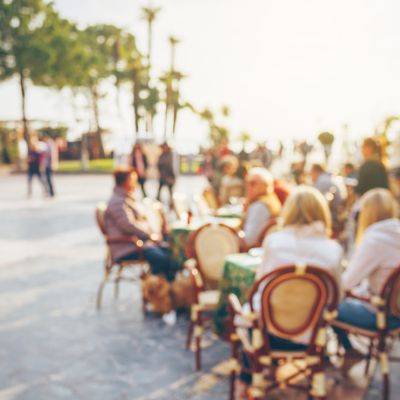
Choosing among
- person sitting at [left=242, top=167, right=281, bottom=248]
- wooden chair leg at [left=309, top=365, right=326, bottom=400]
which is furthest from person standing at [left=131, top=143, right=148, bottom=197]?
wooden chair leg at [left=309, top=365, right=326, bottom=400]

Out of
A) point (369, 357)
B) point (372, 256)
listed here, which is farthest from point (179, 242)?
point (372, 256)

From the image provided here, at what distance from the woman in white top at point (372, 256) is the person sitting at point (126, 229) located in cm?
233

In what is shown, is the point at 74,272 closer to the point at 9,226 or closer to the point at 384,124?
the point at 9,226

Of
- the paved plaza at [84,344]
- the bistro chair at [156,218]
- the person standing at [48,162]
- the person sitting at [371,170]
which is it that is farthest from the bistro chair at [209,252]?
the person standing at [48,162]

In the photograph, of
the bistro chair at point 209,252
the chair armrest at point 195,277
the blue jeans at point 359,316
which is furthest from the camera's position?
the bistro chair at point 209,252

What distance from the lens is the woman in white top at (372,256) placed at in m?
3.50

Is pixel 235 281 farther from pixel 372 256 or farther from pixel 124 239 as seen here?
pixel 124 239

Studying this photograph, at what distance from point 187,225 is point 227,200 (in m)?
3.68

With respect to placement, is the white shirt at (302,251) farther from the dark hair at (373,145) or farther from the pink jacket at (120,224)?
the dark hair at (373,145)

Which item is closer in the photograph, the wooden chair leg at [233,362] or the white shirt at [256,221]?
the wooden chair leg at [233,362]

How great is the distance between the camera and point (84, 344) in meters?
4.57

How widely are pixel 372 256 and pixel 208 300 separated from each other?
1337 millimetres

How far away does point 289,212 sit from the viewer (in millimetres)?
3324

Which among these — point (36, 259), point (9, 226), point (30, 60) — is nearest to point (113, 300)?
point (36, 259)
